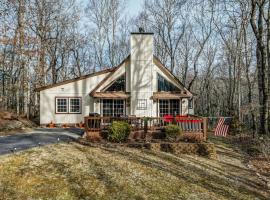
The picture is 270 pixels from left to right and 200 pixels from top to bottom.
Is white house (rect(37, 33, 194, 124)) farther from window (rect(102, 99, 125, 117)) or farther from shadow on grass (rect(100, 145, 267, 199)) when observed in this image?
shadow on grass (rect(100, 145, 267, 199))

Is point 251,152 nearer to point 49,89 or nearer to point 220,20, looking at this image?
point 49,89

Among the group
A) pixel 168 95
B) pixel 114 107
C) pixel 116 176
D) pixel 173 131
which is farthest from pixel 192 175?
pixel 114 107

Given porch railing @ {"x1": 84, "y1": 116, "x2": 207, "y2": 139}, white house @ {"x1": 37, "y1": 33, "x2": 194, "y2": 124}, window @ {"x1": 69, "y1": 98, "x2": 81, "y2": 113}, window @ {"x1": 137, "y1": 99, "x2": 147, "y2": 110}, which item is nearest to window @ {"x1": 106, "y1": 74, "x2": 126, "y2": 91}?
white house @ {"x1": 37, "y1": 33, "x2": 194, "y2": 124}

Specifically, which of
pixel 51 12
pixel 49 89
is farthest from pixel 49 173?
pixel 51 12

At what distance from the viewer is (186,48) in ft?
Answer: 130

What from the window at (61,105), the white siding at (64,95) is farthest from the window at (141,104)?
the window at (61,105)

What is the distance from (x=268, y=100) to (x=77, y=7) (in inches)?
1035

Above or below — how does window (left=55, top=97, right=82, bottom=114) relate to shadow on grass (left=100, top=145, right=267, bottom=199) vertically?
above

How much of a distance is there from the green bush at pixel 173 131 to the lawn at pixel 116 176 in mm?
1709

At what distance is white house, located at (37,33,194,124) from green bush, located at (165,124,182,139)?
22.4 feet

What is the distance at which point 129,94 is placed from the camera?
66.1ft

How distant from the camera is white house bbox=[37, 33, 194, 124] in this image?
786 inches

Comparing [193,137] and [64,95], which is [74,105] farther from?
[193,137]

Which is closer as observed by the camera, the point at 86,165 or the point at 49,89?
the point at 86,165
